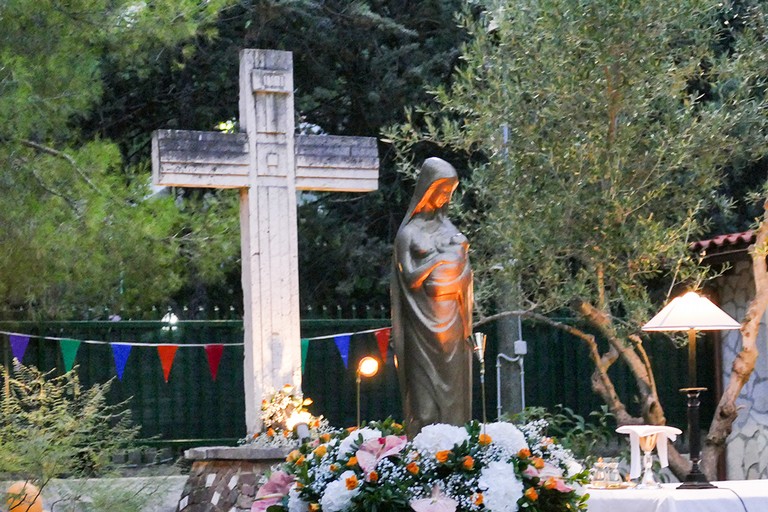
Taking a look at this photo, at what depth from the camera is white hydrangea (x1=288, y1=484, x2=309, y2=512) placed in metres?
5.11

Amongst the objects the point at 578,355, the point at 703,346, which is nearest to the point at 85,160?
the point at 578,355

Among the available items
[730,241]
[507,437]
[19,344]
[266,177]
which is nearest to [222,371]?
[19,344]

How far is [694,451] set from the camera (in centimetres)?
755

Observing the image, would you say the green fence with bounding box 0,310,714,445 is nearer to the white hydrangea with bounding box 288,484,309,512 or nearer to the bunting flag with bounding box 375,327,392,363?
the bunting flag with bounding box 375,327,392,363

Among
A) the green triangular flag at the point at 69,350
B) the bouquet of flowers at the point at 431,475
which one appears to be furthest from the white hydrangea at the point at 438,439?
the green triangular flag at the point at 69,350

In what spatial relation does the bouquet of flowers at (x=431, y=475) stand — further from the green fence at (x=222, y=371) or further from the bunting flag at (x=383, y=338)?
the green fence at (x=222, y=371)

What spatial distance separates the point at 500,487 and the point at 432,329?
1.37 meters

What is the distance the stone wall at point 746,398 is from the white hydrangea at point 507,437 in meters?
6.55

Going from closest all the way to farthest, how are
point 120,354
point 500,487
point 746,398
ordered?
point 500,487 → point 120,354 → point 746,398

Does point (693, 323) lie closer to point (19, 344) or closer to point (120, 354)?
point (120, 354)

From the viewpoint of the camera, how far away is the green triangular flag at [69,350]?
11320 millimetres

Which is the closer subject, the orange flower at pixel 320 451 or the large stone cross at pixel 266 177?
the orange flower at pixel 320 451

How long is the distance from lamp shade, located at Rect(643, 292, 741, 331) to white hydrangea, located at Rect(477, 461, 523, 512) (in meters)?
3.17

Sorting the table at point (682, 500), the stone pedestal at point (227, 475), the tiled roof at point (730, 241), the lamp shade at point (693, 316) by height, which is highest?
the tiled roof at point (730, 241)
